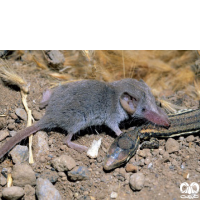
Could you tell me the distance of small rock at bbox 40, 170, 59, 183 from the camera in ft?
11.7

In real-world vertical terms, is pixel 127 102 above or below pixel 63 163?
above

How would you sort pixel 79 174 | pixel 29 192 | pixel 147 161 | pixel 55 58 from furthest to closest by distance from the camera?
1. pixel 55 58
2. pixel 147 161
3. pixel 79 174
4. pixel 29 192

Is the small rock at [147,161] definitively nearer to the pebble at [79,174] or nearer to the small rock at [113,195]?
the small rock at [113,195]

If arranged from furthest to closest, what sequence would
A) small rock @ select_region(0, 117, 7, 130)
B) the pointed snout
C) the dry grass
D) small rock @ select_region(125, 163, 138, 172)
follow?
the dry grass, the pointed snout, small rock @ select_region(0, 117, 7, 130), small rock @ select_region(125, 163, 138, 172)

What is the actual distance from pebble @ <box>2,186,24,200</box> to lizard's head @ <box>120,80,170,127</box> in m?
1.92

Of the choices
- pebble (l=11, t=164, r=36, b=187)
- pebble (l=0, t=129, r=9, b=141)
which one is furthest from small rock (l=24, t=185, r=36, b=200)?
pebble (l=0, t=129, r=9, b=141)

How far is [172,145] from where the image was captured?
160 inches

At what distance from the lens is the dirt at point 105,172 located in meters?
3.53

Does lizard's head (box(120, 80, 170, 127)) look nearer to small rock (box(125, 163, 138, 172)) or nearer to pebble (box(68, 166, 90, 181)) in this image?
small rock (box(125, 163, 138, 172))

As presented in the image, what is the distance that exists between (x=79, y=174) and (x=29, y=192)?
2.25 ft

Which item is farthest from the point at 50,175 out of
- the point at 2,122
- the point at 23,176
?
the point at 2,122

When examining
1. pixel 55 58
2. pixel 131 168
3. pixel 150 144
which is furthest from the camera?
pixel 55 58

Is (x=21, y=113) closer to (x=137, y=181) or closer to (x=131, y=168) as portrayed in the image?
(x=131, y=168)
